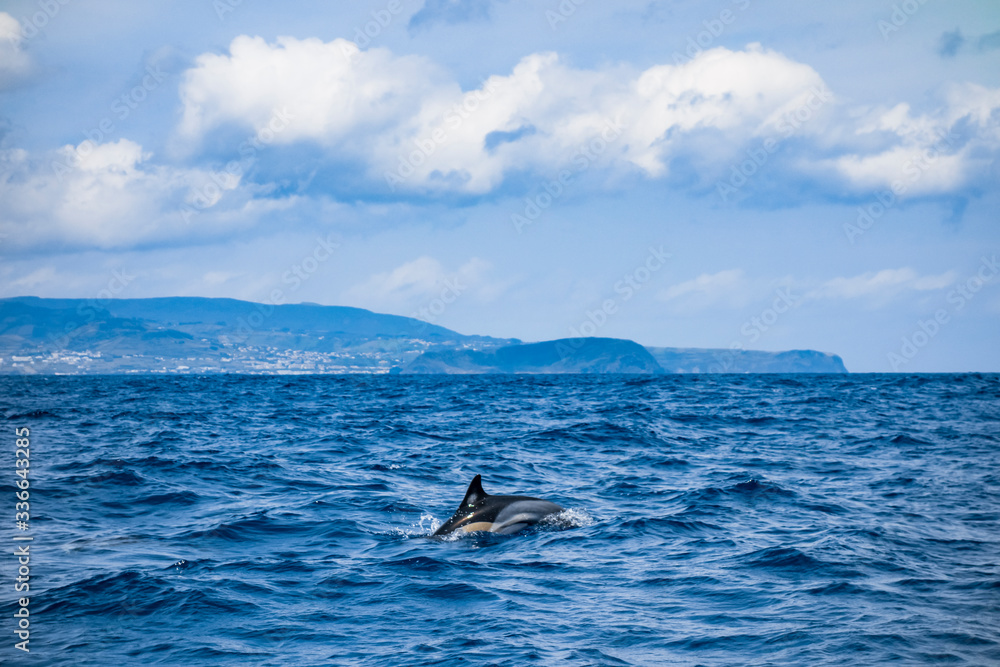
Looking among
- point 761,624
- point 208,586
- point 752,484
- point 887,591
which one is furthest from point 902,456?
point 208,586

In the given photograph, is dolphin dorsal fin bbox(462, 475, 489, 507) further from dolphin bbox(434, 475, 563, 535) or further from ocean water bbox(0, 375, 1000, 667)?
ocean water bbox(0, 375, 1000, 667)

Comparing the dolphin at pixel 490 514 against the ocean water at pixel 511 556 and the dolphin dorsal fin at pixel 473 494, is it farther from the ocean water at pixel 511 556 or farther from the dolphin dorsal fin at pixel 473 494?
the ocean water at pixel 511 556

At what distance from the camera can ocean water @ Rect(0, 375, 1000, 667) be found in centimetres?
1006

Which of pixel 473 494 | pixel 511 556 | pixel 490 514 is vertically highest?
pixel 473 494

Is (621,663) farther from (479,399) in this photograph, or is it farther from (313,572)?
(479,399)

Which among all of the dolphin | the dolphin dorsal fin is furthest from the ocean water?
the dolphin dorsal fin

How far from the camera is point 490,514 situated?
16.6m

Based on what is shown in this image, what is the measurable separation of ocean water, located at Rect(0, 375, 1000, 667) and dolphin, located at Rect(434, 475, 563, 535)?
0.39 meters

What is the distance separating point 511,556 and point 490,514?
2.05 m

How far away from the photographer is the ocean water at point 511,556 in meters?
10.1

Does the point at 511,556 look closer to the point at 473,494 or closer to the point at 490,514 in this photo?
the point at 490,514

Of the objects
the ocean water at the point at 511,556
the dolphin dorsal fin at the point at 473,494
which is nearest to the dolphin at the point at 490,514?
the dolphin dorsal fin at the point at 473,494

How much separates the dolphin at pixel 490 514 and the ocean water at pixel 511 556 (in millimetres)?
391

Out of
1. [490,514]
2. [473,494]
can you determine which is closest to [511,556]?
[490,514]
